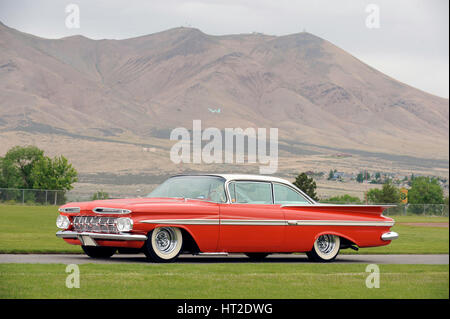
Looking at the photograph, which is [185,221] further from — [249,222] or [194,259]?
[194,259]

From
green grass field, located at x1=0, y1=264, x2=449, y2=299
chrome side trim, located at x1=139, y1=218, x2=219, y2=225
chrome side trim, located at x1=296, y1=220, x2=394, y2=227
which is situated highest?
chrome side trim, located at x1=139, y1=218, x2=219, y2=225

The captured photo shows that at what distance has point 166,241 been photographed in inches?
529

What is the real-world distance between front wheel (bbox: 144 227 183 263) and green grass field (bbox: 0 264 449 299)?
329 mm

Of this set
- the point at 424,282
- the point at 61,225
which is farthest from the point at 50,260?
the point at 424,282

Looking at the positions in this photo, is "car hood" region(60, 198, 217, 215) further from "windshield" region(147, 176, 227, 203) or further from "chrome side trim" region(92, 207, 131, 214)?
"windshield" region(147, 176, 227, 203)

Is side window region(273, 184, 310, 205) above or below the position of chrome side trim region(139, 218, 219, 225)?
above

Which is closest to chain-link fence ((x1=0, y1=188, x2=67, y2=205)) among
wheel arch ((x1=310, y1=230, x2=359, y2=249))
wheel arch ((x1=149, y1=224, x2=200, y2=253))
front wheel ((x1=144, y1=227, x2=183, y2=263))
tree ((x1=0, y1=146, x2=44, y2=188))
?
tree ((x1=0, y1=146, x2=44, y2=188))

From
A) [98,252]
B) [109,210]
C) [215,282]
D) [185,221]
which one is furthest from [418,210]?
[215,282]

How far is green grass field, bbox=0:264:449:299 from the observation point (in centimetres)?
961

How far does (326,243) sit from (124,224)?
14.8ft

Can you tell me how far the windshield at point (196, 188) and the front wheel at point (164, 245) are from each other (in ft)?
3.43
